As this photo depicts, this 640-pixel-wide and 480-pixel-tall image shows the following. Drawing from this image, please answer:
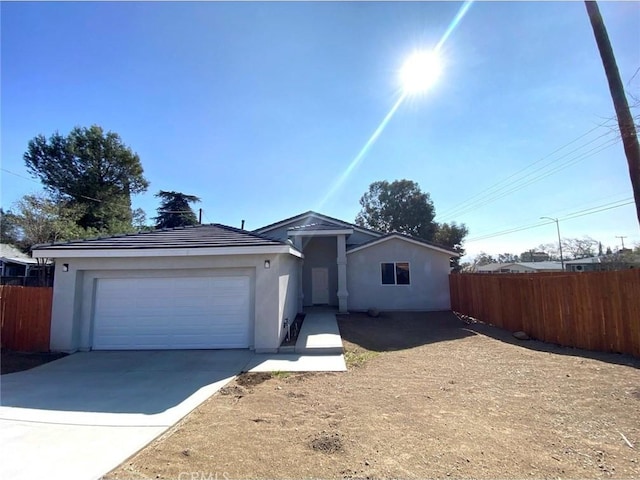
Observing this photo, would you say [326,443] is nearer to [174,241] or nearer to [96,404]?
[96,404]

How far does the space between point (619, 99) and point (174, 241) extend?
1115 centimetres

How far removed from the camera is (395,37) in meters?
8.95

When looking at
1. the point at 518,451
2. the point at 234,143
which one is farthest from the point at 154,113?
the point at 518,451

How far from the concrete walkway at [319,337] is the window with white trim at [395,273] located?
3.60 metres

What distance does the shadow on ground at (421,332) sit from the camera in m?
8.39

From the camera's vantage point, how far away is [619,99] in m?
6.64

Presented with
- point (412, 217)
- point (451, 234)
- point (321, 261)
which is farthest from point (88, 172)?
point (451, 234)

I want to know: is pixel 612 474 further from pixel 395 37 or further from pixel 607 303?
pixel 395 37

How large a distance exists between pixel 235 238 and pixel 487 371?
7.19 metres

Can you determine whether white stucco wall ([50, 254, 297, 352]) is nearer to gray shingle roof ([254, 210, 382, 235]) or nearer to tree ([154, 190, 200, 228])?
gray shingle roof ([254, 210, 382, 235])

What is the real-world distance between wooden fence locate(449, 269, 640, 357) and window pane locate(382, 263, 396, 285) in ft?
14.7

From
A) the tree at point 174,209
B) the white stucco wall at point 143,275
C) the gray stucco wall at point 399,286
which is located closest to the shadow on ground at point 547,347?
the gray stucco wall at point 399,286

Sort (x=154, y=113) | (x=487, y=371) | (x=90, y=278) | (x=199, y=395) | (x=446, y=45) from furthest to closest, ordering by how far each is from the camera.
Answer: (x=154, y=113) < (x=90, y=278) < (x=446, y=45) < (x=487, y=371) < (x=199, y=395)

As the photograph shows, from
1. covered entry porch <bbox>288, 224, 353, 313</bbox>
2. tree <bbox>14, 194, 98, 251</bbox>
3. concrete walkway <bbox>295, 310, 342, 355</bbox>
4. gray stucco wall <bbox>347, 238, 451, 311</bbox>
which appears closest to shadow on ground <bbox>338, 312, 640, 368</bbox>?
concrete walkway <bbox>295, 310, 342, 355</bbox>
